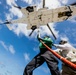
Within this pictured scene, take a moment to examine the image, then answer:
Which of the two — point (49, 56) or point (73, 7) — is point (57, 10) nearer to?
point (73, 7)

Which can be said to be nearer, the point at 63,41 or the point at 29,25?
the point at 63,41

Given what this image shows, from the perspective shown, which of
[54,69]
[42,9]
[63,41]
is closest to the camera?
[54,69]

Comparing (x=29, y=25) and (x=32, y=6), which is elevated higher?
(x=32, y=6)

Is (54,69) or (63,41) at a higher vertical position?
(63,41)

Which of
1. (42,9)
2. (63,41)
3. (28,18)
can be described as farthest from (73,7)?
(63,41)

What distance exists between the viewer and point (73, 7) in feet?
59.0

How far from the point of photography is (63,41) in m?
9.25

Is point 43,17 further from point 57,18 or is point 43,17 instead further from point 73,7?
point 73,7

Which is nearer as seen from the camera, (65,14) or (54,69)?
(54,69)

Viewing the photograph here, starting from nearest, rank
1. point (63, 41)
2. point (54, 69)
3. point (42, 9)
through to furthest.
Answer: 1. point (54, 69)
2. point (63, 41)
3. point (42, 9)

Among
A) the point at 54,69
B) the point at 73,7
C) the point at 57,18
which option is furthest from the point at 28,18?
the point at 54,69

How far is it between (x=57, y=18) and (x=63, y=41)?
926 cm

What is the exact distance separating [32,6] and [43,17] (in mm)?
1315

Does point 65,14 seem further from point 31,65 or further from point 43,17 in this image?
point 31,65
